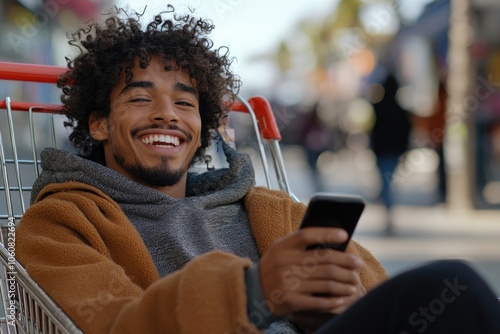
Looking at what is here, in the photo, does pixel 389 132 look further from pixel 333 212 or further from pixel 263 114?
pixel 333 212

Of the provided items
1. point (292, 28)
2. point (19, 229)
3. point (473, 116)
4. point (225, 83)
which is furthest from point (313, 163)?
point (19, 229)

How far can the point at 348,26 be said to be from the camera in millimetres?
13070

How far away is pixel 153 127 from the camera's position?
269 cm

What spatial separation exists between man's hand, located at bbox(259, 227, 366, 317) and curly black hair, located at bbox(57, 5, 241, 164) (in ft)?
3.67

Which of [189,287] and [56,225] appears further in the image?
[56,225]

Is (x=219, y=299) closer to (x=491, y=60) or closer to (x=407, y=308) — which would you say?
(x=407, y=308)

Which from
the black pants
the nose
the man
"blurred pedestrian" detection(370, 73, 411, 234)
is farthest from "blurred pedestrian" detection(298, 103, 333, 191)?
the black pants

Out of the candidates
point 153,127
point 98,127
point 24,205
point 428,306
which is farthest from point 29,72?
point 428,306

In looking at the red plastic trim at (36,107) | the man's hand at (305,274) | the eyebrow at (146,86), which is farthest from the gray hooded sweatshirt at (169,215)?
the man's hand at (305,274)

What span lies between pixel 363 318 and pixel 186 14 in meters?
1.64

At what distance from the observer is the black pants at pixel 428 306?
183 cm

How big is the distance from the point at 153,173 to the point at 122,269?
1.81ft

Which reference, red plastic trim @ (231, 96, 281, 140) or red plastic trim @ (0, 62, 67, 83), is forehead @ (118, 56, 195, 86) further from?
red plastic trim @ (231, 96, 281, 140)

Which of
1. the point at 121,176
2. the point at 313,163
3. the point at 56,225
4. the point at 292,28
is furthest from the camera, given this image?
the point at 292,28
